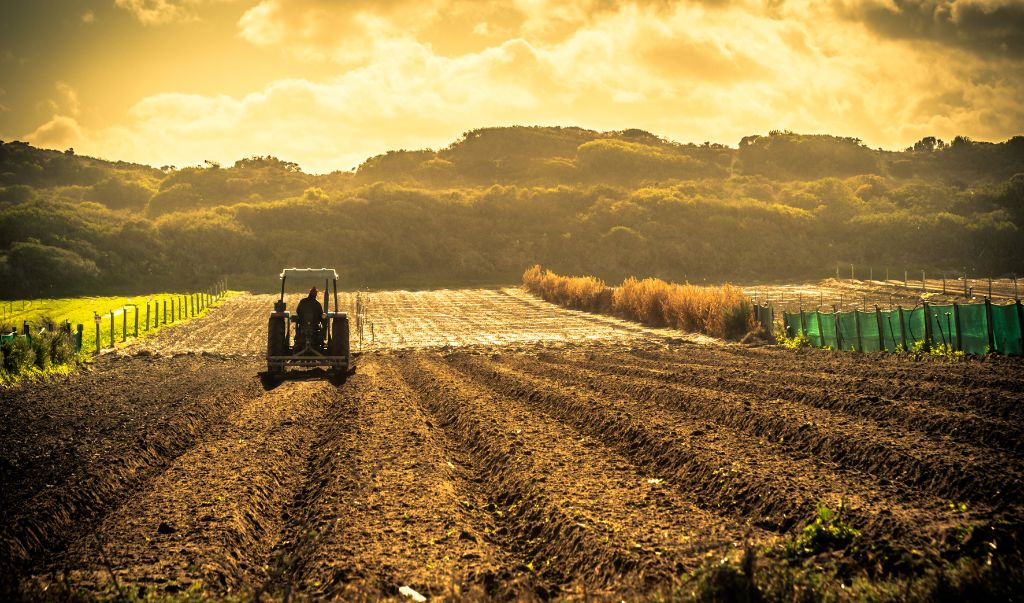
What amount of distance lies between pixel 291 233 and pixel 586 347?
62.2m

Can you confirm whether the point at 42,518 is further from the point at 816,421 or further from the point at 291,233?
the point at 291,233

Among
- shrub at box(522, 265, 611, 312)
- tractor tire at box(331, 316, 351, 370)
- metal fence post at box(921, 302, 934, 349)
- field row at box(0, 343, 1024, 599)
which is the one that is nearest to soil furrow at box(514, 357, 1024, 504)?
field row at box(0, 343, 1024, 599)

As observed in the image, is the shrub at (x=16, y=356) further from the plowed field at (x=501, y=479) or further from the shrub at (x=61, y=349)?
the plowed field at (x=501, y=479)

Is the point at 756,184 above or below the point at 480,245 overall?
above

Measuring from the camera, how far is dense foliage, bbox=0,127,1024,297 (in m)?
72.0

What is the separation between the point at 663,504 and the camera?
8141mm

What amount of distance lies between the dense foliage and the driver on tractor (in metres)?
50.8

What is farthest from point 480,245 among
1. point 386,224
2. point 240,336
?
point 240,336

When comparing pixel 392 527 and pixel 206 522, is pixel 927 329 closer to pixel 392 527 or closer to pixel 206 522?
pixel 392 527

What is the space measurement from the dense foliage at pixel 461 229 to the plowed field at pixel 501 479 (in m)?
55.3

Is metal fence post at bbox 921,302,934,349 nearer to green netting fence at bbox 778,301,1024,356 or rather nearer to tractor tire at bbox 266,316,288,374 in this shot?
green netting fence at bbox 778,301,1024,356

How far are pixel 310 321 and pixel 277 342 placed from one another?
3.27 feet

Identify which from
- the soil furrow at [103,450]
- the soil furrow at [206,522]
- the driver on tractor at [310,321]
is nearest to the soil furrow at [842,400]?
the driver on tractor at [310,321]

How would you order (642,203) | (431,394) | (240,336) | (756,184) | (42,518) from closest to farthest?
(42,518)
(431,394)
(240,336)
(642,203)
(756,184)
